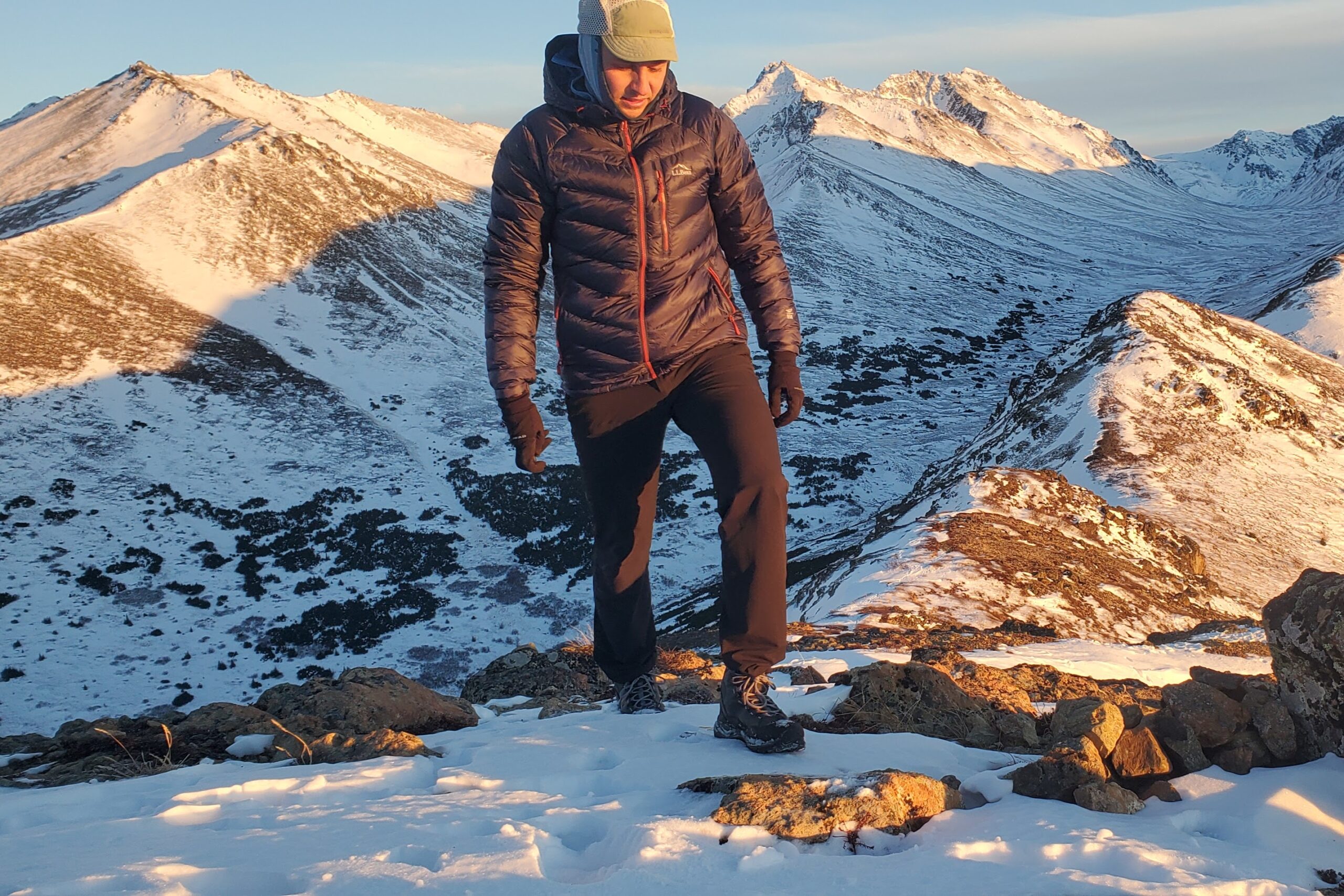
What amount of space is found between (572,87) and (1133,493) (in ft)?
75.7

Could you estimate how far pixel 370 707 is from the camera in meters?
6.11

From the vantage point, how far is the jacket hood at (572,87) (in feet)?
15.0

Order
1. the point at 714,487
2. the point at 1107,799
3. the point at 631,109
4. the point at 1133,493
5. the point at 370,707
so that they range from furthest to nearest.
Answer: the point at 1133,493 < the point at 370,707 < the point at 714,487 < the point at 631,109 < the point at 1107,799

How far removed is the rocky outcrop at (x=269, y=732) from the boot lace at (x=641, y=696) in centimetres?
126

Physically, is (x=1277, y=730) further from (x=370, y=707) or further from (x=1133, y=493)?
(x=1133, y=493)

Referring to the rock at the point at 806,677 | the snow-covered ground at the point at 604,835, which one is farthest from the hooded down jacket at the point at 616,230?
the rock at the point at 806,677

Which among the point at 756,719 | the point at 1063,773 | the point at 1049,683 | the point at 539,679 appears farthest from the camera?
the point at 539,679

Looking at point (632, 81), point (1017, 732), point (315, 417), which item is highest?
point (632, 81)

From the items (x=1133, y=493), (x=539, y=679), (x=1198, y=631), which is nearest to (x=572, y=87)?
(x=539, y=679)

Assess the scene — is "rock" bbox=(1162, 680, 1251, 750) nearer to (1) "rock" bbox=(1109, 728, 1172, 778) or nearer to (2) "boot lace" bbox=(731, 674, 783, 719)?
(1) "rock" bbox=(1109, 728, 1172, 778)

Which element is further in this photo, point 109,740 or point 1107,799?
point 109,740

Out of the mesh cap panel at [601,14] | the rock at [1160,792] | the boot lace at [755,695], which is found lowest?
the rock at [1160,792]

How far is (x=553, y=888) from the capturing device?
291 cm

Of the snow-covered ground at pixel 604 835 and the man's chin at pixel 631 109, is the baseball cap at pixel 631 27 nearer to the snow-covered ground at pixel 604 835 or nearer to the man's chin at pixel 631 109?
the man's chin at pixel 631 109
